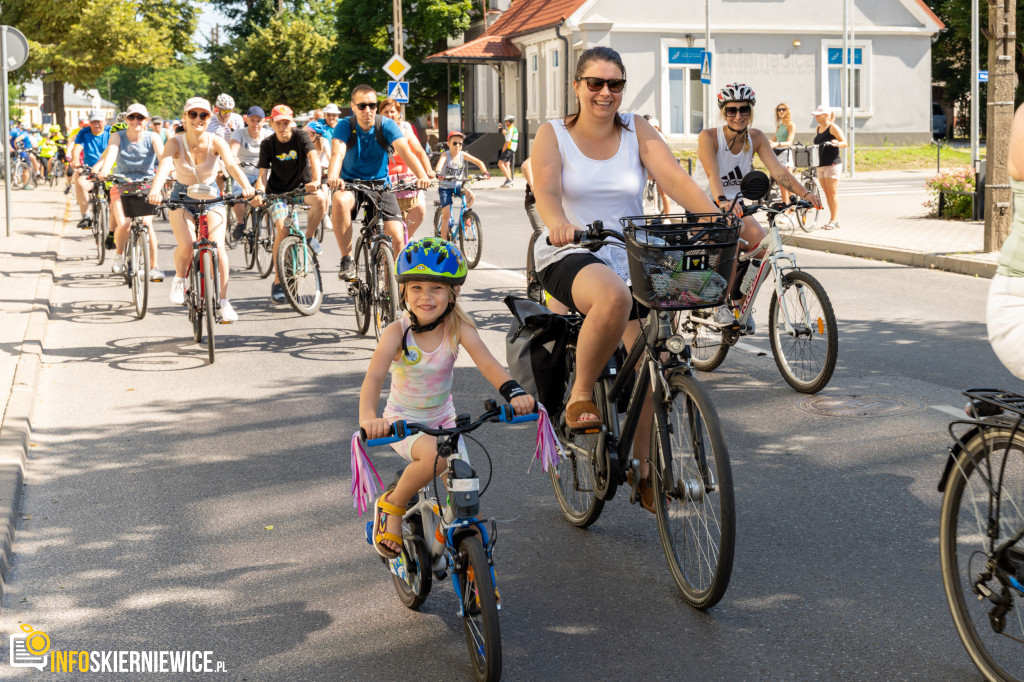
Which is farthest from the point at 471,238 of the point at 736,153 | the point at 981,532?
the point at 981,532

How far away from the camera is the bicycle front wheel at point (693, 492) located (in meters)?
4.21

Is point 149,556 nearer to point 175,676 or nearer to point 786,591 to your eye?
point 175,676

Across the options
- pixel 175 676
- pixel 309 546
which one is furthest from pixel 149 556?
pixel 175 676

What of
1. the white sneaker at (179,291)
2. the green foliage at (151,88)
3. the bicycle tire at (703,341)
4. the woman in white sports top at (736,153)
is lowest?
the bicycle tire at (703,341)

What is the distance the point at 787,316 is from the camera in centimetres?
821

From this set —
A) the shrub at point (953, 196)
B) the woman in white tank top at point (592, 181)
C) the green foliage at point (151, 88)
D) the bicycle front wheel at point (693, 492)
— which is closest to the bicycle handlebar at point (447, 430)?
the bicycle front wheel at point (693, 492)

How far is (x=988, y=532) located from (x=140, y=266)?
389 inches

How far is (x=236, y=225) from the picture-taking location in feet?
55.0

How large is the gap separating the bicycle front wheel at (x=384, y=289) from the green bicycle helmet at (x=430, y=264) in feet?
18.6

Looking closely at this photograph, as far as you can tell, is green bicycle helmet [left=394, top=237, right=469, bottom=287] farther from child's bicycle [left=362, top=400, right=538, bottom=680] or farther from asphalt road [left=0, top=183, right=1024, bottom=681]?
asphalt road [left=0, top=183, right=1024, bottom=681]

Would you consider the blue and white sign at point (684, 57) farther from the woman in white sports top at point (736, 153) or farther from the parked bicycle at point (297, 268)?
the woman in white sports top at point (736, 153)

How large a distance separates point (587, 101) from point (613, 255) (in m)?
0.64

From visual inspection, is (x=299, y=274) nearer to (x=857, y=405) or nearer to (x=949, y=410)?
(x=857, y=405)

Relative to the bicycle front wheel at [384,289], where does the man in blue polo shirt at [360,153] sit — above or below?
above
